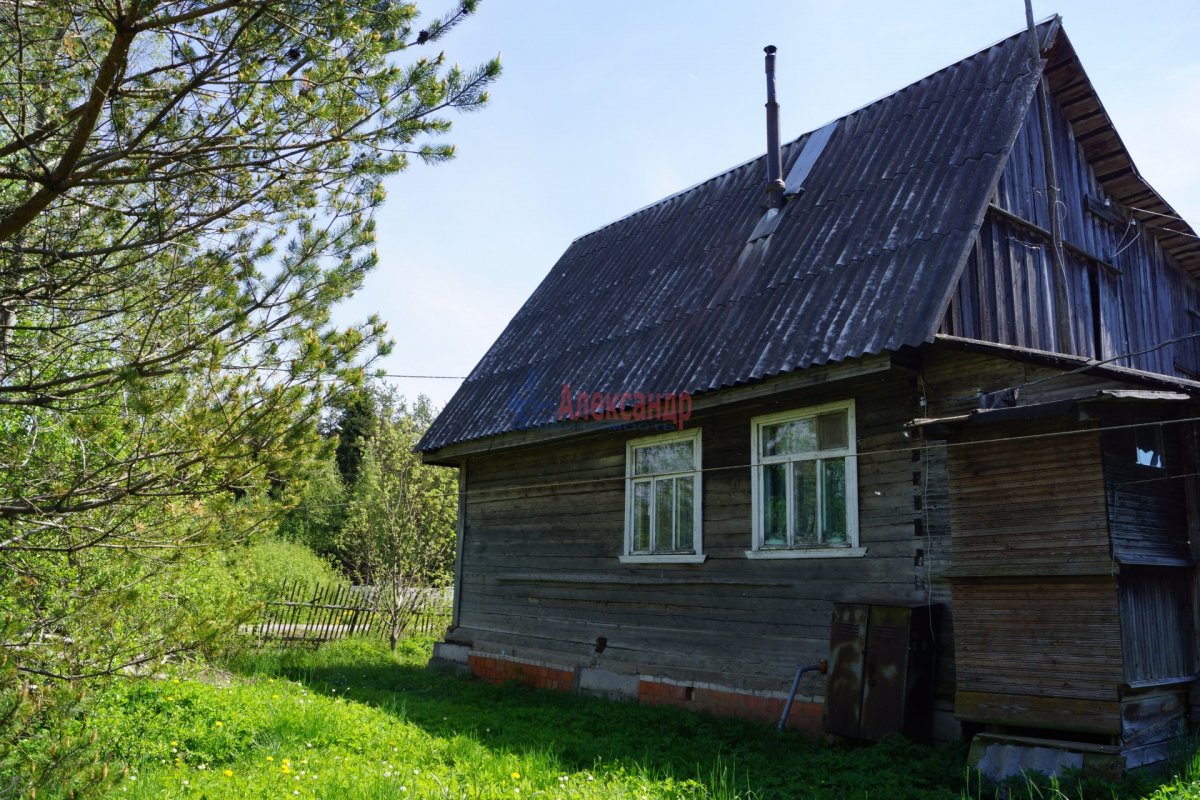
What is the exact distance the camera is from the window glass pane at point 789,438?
8.88 m

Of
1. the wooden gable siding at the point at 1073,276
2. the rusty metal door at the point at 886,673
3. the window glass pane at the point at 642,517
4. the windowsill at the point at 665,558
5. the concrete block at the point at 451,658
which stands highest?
the wooden gable siding at the point at 1073,276

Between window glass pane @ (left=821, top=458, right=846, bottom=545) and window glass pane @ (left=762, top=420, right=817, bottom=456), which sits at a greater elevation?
window glass pane @ (left=762, top=420, right=817, bottom=456)

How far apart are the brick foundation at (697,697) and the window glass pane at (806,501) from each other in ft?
5.03

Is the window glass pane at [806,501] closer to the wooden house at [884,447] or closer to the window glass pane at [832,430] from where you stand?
the wooden house at [884,447]

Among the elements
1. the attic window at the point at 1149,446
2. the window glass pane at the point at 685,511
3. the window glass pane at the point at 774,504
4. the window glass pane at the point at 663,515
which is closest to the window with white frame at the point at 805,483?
the window glass pane at the point at 774,504

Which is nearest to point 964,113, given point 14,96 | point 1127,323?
point 1127,323

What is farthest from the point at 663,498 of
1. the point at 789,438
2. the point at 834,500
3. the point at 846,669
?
the point at 846,669

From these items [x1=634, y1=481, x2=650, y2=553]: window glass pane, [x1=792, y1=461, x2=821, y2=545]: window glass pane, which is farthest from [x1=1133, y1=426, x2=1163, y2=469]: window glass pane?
[x1=634, y1=481, x2=650, y2=553]: window glass pane

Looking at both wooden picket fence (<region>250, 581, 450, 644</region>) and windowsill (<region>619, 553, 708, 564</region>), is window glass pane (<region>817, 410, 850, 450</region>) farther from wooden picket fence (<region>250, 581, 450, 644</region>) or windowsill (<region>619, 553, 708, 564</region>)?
wooden picket fence (<region>250, 581, 450, 644</region>)

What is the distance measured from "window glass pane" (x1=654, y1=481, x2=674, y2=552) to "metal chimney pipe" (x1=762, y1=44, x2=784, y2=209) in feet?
13.0

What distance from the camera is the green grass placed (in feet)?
20.0

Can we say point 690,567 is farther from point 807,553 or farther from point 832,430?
point 832,430

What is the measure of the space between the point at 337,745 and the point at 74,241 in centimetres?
466

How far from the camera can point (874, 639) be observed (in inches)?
297
